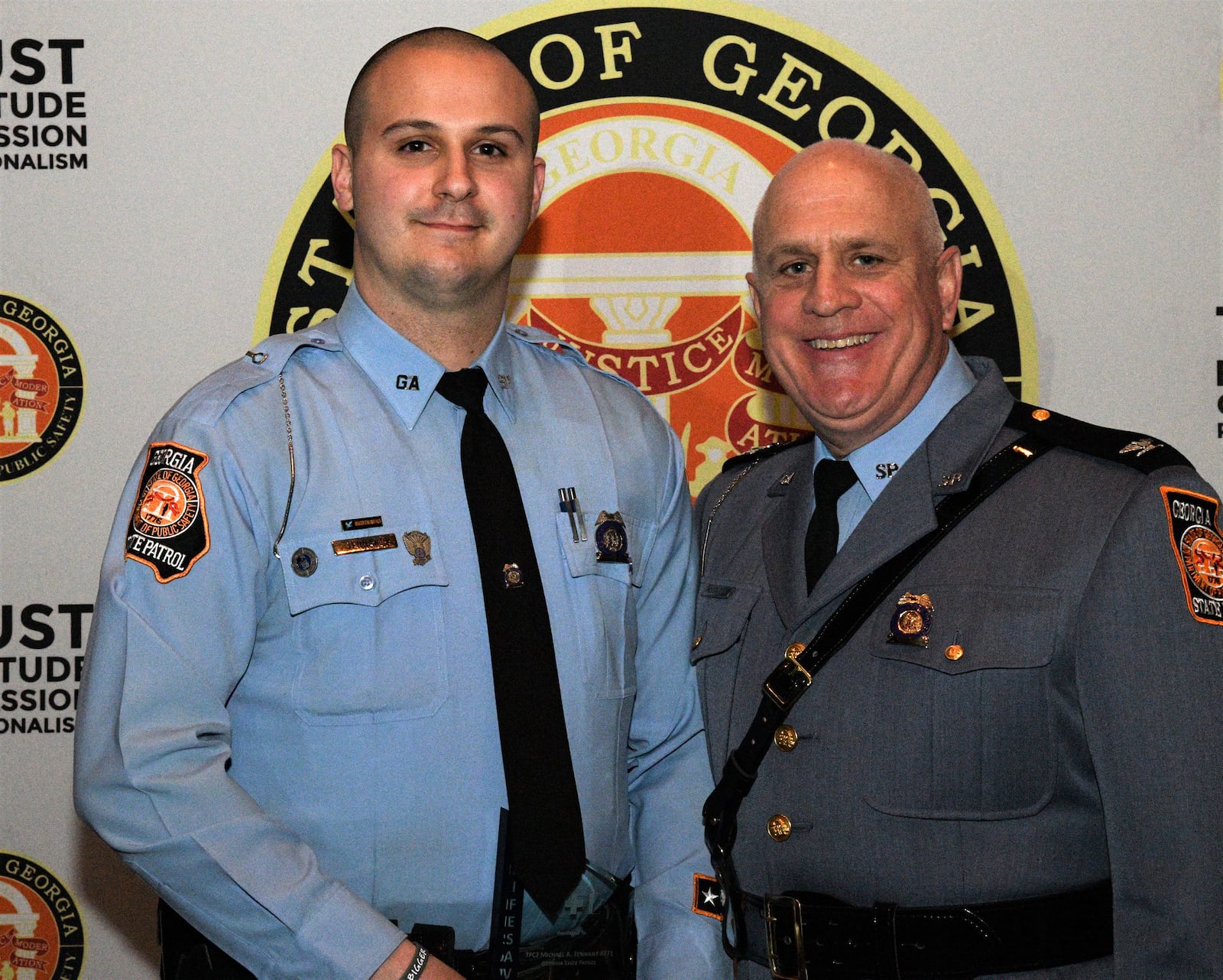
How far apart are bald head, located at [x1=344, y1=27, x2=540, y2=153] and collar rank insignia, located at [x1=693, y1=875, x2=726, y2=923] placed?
114 centimetres

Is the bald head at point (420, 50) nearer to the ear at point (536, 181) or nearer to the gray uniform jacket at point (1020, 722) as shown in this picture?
the ear at point (536, 181)

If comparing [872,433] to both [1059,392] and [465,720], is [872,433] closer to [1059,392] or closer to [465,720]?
[465,720]

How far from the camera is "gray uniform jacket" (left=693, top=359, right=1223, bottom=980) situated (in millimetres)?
1455

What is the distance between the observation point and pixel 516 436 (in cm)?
184

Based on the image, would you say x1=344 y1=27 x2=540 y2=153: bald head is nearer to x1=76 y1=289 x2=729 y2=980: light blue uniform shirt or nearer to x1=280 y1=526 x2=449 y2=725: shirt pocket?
x1=76 y1=289 x2=729 y2=980: light blue uniform shirt

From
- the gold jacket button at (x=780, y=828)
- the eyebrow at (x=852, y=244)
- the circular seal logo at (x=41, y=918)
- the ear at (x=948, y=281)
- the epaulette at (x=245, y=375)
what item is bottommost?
the circular seal logo at (x=41, y=918)

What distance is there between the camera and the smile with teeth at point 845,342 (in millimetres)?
1787

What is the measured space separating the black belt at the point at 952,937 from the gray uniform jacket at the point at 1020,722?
2 cm

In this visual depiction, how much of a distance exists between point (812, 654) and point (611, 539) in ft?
1.15

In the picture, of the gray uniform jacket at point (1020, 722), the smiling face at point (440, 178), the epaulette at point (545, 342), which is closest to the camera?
the gray uniform jacket at point (1020, 722)

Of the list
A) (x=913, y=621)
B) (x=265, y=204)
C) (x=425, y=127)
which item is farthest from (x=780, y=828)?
(x=265, y=204)

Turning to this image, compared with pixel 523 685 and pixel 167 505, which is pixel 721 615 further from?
pixel 167 505

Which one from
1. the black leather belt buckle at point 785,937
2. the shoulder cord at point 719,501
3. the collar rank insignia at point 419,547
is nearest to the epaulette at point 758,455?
the shoulder cord at point 719,501

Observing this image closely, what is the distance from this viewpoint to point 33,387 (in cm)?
270
